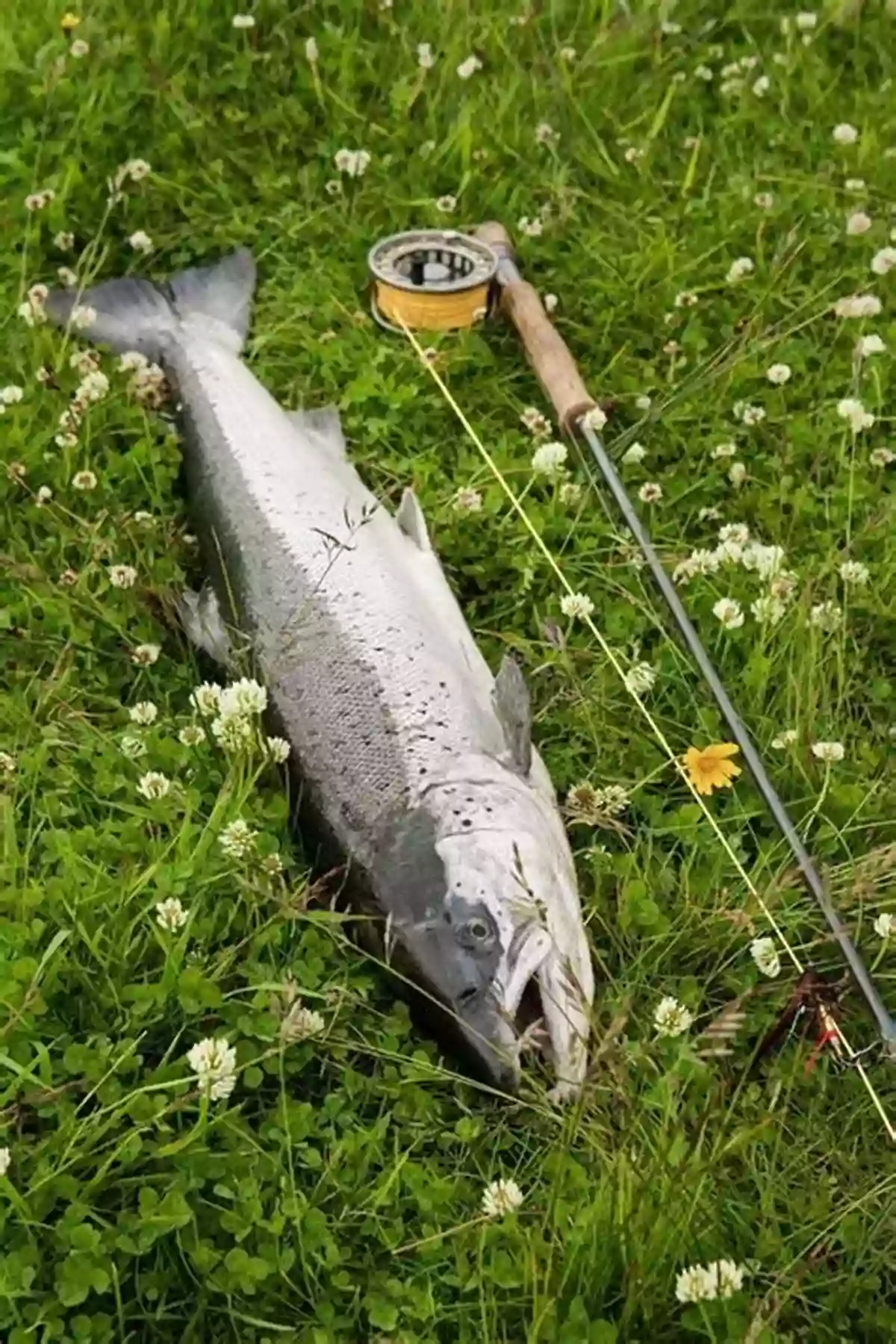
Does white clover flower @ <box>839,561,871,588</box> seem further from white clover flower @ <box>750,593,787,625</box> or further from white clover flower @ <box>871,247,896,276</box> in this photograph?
white clover flower @ <box>871,247,896,276</box>

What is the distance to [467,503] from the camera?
3578 mm

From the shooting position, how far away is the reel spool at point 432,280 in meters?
4.04

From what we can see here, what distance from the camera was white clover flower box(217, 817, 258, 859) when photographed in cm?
258

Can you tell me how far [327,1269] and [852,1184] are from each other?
853mm

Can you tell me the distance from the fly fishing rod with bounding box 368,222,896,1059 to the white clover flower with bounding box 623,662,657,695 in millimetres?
156

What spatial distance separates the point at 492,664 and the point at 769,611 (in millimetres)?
624

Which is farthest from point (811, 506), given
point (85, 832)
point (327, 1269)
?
point (327, 1269)

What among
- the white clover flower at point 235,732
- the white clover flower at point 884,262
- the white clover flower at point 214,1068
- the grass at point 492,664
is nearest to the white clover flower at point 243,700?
the white clover flower at point 235,732

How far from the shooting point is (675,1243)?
2.15m

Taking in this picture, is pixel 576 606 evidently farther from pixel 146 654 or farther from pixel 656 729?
pixel 146 654

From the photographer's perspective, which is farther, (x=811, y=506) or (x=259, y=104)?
(x=259, y=104)

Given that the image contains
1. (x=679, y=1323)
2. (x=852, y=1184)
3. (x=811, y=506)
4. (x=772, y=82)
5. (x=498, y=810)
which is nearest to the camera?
(x=679, y=1323)

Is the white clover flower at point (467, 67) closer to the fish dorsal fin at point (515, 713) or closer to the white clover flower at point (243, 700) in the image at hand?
the fish dorsal fin at point (515, 713)

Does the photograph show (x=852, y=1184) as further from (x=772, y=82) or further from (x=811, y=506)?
(x=772, y=82)
